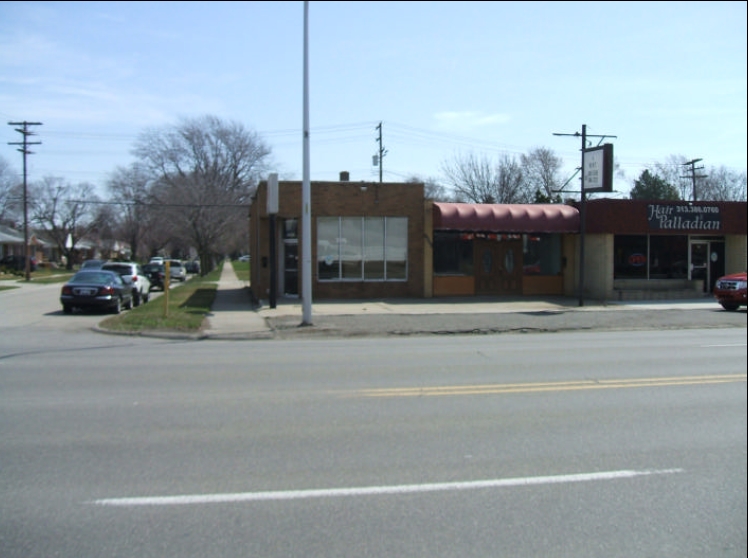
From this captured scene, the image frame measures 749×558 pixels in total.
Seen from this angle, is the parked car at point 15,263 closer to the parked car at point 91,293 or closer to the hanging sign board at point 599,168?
the parked car at point 91,293

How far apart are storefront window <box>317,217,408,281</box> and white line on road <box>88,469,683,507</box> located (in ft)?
66.8

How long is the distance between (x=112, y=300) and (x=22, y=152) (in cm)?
3248

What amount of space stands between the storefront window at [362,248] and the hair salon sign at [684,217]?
32.5 ft

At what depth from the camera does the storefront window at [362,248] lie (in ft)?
83.6

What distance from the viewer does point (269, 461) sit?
229 inches

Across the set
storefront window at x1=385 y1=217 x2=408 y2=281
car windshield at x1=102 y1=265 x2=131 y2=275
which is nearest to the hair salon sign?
storefront window at x1=385 y1=217 x2=408 y2=281

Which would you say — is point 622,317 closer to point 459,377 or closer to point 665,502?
point 459,377

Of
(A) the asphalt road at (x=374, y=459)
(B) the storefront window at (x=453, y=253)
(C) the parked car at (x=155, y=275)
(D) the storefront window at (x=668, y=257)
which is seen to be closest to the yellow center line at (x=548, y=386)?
(A) the asphalt road at (x=374, y=459)

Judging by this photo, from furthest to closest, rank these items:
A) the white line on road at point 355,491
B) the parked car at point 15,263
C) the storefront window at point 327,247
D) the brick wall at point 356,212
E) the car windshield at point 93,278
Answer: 1. the parked car at point 15,263
2. the storefront window at point 327,247
3. the brick wall at point 356,212
4. the car windshield at point 93,278
5. the white line on road at point 355,491

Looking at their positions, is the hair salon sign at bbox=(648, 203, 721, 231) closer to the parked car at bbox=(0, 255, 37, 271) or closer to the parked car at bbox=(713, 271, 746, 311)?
the parked car at bbox=(713, 271, 746, 311)

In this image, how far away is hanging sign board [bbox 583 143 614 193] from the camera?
23.6 meters

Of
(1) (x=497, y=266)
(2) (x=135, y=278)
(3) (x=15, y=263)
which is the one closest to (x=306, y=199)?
(1) (x=497, y=266)

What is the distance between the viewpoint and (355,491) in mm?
5113

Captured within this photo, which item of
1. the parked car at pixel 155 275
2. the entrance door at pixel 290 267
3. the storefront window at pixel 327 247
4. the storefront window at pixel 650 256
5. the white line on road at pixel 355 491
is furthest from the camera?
the parked car at pixel 155 275
